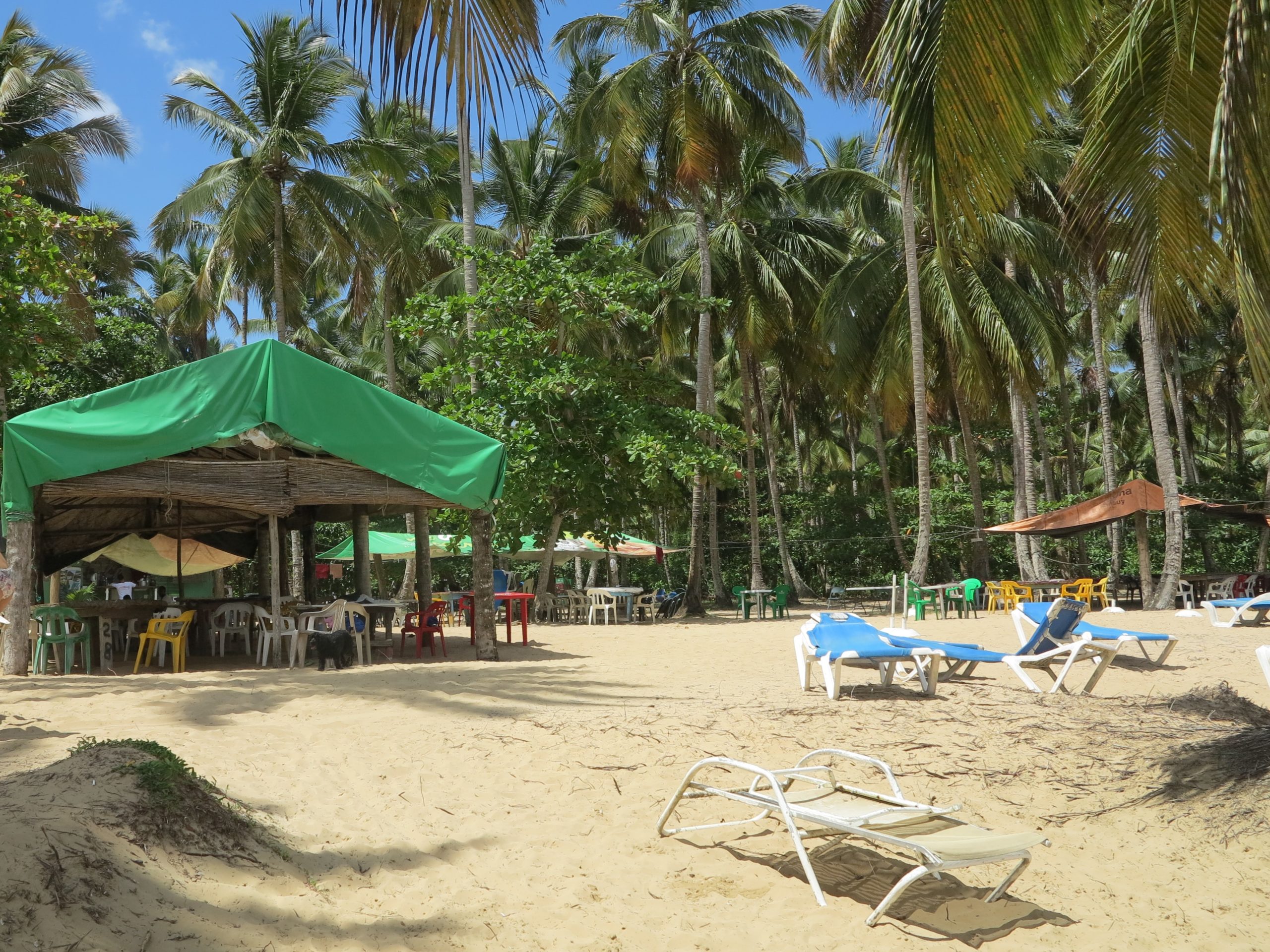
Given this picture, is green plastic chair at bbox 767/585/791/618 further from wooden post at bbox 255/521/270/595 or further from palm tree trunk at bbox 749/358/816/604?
wooden post at bbox 255/521/270/595

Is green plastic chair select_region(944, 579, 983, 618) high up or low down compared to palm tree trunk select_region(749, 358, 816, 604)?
down

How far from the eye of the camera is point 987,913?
4.30m

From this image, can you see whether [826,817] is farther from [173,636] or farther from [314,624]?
[173,636]

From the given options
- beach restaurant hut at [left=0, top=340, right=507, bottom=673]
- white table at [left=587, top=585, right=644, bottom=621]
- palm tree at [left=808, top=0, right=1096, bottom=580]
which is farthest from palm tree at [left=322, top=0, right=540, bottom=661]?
white table at [left=587, top=585, right=644, bottom=621]

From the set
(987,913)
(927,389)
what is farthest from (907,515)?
(987,913)

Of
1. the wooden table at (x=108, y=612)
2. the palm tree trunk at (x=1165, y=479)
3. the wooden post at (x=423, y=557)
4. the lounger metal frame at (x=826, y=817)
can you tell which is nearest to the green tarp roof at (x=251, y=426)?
the wooden table at (x=108, y=612)

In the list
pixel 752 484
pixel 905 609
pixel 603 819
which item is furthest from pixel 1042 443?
pixel 603 819

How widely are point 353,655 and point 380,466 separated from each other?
221 cm

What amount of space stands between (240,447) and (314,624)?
8.22ft

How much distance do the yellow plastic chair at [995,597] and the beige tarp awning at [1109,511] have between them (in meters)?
1.08

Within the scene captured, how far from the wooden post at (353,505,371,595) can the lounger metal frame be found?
32.2 ft

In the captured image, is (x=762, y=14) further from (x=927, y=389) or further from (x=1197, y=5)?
(x=1197, y=5)

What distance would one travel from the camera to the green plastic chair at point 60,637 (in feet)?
31.8

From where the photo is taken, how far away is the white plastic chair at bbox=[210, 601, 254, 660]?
39.5ft
